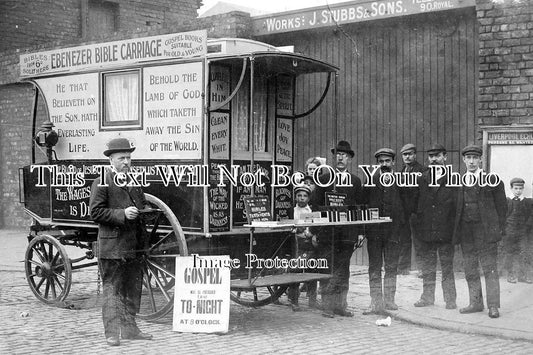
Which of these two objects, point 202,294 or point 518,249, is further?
point 518,249

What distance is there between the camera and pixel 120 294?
7.21 m

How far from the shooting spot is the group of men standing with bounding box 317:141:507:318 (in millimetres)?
8102

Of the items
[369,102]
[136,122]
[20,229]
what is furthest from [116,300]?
[20,229]

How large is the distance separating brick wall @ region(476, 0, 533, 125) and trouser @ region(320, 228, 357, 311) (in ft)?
9.58

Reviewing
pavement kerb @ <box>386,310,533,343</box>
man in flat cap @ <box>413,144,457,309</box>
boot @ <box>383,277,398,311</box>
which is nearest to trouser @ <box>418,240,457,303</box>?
man in flat cap @ <box>413,144,457,309</box>

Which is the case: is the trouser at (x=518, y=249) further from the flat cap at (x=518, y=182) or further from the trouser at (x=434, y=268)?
the trouser at (x=434, y=268)

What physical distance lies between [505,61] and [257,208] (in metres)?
4.20

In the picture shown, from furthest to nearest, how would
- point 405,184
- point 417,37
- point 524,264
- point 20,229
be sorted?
point 20,229 < point 417,37 < point 524,264 < point 405,184

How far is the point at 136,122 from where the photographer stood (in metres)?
8.57

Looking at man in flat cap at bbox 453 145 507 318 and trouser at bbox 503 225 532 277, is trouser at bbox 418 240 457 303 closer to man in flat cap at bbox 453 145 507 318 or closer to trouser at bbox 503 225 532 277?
man in flat cap at bbox 453 145 507 318

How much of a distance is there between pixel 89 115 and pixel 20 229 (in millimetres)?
10090

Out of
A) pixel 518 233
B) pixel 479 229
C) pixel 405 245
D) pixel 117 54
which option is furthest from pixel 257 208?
pixel 518 233

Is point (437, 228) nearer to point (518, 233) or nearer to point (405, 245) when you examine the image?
point (405, 245)

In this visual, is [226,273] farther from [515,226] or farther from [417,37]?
[417,37]
